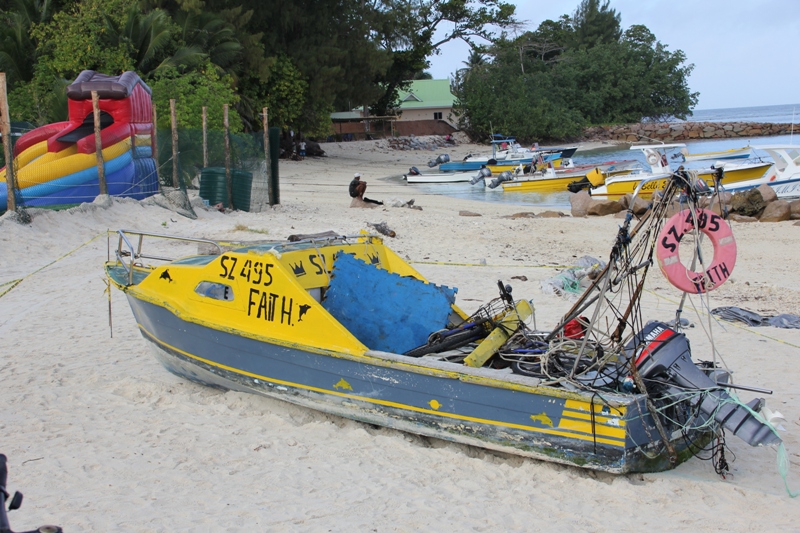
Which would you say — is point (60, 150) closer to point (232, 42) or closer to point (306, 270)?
point (306, 270)

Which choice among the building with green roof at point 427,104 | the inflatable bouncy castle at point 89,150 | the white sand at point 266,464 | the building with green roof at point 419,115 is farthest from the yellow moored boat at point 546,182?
the building with green roof at point 427,104

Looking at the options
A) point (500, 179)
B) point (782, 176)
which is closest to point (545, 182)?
point (500, 179)

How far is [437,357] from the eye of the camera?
5918mm

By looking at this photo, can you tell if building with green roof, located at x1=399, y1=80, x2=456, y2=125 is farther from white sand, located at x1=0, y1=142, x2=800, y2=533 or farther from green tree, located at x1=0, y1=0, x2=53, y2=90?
white sand, located at x1=0, y1=142, x2=800, y2=533

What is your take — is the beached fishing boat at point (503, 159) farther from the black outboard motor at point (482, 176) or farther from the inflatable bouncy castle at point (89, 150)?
the inflatable bouncy castle at point (89, 150)

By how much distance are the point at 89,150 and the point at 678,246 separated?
41.1 ft

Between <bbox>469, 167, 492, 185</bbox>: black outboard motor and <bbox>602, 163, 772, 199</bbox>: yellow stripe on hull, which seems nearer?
<bbox>602, 163, 772, 199</bbox>: yellow stripe on hull

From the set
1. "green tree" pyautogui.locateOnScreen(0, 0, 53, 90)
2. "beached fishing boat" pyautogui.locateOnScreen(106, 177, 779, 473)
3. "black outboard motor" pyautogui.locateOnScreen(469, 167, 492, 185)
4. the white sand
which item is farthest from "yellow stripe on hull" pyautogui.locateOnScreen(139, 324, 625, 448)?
"black outboard motor" pyautogui.locateOnScreen(469, 167, 492, 185)

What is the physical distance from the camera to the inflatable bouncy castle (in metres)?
13.7

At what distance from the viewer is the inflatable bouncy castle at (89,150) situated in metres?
13.7

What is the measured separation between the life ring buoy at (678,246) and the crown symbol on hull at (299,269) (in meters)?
2.99

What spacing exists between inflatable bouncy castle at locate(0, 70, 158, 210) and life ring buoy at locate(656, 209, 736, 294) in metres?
11.9

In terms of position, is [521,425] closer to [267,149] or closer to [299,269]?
[299,269]

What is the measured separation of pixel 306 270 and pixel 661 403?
3142 millimetres
